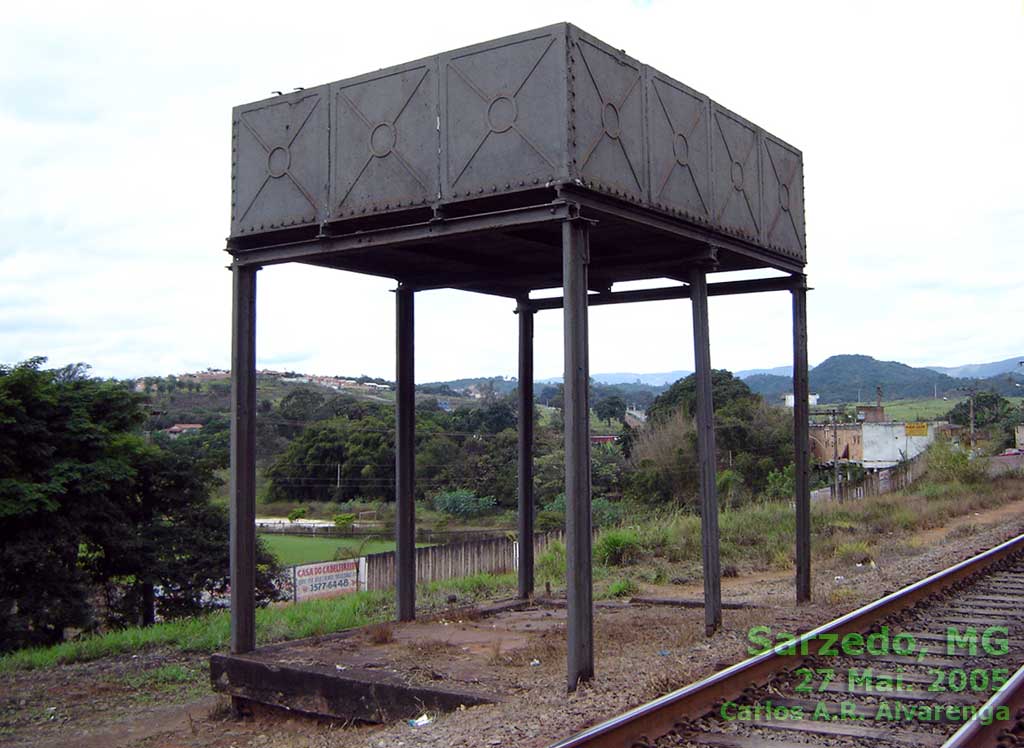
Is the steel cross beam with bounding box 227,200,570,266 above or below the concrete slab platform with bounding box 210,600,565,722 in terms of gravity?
above

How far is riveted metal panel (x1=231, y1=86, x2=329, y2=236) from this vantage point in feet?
30.7

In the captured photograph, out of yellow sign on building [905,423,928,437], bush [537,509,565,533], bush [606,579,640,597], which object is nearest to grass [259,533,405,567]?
bush [537,509,565,533]

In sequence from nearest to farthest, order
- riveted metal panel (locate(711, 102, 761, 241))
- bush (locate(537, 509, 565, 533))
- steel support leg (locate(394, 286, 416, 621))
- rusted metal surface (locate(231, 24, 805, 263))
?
1. rusted metal surface (locate(231, 24, 805, 263))
2. riveted metal panel (locate(711, 102, 761, 241))
3. steel support leg (locate(394, 286, 416, 621))
4. bush (locate(537, 509, 565, 533))

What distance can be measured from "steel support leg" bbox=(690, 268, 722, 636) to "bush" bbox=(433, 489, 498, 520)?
127ft

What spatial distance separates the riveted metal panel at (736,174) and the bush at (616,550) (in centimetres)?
949

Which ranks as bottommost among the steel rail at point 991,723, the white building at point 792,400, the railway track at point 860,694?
the railway track at point 860,694

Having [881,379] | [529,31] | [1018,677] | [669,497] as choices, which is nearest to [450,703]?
[1018,677]

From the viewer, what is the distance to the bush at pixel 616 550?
1888 centimetres

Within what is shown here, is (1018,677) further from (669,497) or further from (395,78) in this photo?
(669,497)

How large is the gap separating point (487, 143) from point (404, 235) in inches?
46.9

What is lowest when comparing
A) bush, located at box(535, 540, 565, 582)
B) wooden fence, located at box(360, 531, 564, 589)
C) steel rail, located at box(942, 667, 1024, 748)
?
wooden fence, located at box(360, 531, 564, 589)

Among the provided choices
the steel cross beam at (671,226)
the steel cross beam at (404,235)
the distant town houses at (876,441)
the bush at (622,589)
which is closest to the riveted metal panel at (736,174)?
the steel cross beam at (671,226)

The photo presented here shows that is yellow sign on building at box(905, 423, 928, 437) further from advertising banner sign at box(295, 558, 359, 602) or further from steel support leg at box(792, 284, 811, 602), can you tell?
steel support leg at box(792, 284, 811, 602)

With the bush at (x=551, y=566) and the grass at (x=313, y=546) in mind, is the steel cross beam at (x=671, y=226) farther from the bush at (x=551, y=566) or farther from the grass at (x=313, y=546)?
the grass at (x=313, y=546)
